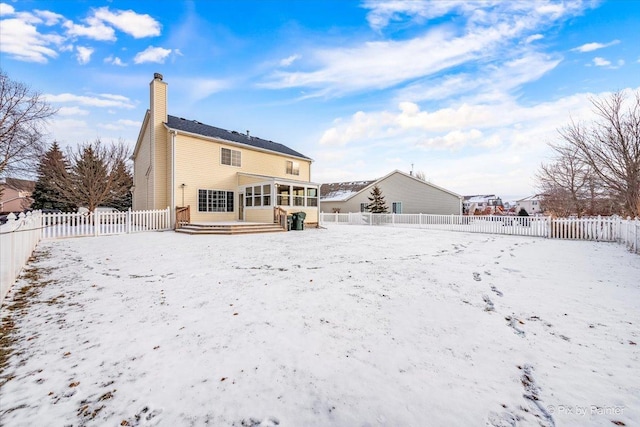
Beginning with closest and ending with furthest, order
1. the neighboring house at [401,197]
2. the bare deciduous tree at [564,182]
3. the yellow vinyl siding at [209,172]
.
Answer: the yellow vinyl siding at [209,172]
the bare deciduous tree at [564,182]
the neighboring house at [401,197]

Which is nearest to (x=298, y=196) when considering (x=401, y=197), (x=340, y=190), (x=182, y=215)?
(x=182, y=215)

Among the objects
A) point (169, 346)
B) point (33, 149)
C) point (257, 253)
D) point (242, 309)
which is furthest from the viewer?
point (33, 149)

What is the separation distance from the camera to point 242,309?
3.52 m

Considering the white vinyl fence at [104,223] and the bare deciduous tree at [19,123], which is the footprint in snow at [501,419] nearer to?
the white vinyl fence at [104,223]

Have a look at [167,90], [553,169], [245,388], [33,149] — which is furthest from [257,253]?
[553,169]

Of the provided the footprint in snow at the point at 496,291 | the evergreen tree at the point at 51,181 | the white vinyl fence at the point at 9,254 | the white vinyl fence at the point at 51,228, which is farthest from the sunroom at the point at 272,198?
the evergreen tree at the point at 51,181

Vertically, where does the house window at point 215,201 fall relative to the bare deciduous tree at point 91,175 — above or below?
below

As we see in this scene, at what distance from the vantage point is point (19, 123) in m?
15.2

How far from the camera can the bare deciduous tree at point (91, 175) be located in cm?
2116

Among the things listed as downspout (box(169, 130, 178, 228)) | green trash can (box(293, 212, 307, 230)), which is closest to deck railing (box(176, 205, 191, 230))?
downspout (box(169, 130, 178, 228))

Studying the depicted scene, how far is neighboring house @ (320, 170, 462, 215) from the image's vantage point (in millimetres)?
24141

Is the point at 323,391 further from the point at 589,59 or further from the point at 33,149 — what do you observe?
the point at 33,149

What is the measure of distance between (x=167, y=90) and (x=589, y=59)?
20.2 meters

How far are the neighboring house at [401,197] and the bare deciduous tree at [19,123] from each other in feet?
72.8
